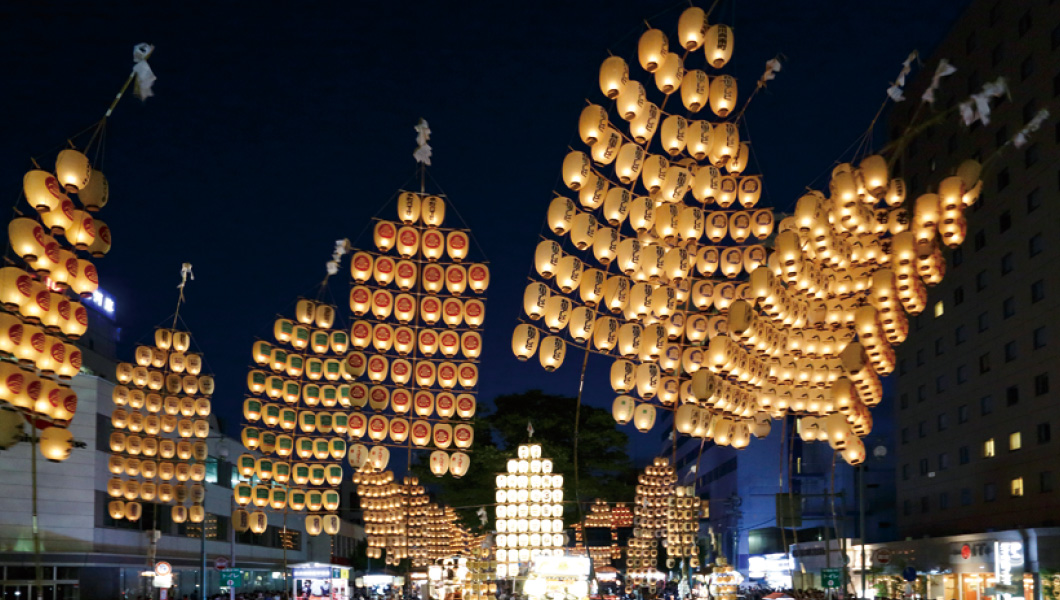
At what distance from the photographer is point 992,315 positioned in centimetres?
3638

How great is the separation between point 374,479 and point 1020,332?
27.8 meters

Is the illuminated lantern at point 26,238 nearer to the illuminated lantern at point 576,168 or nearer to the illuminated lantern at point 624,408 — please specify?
the illuminated lantern at point 576,168

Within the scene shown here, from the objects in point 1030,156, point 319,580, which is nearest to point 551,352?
point 319,580

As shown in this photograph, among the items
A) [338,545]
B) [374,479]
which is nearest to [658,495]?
[374,479]


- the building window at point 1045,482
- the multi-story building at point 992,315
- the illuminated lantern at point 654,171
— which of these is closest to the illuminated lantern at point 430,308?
the illuminated lantern at point 654,171

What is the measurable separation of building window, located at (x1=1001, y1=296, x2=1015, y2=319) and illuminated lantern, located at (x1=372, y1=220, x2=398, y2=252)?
21415 mm

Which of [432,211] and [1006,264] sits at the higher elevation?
[432,211]

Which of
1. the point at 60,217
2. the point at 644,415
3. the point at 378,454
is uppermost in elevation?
the point at 60,217

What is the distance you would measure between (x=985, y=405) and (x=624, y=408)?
1770 centimetres

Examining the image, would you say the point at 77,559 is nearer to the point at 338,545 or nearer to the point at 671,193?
the point at 671,193

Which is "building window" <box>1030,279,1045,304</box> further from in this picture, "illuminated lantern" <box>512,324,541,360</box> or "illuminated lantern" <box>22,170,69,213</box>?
"illuminated lantern" <box>22,170,69,213</box>

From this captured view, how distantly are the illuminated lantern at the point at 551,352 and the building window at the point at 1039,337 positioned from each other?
1755cm

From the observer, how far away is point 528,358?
25062mm

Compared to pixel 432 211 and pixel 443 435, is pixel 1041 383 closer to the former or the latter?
pixel 443 435
